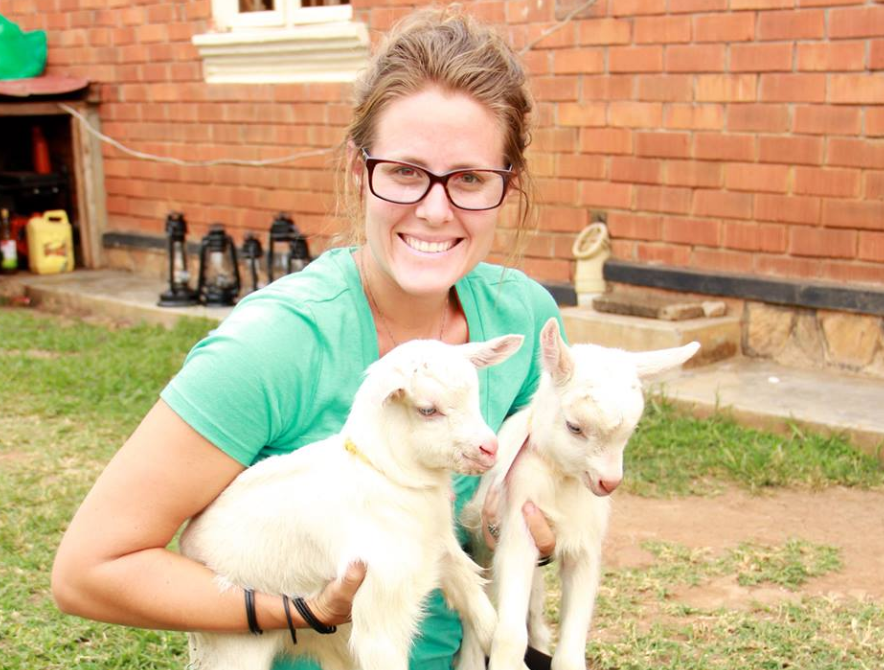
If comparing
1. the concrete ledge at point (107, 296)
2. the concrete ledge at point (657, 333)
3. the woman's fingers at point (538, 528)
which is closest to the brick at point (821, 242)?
the concrete ledge at point (657, 333)

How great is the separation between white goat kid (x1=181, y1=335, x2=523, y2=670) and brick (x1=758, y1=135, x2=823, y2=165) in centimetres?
473

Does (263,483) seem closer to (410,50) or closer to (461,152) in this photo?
(461,152)

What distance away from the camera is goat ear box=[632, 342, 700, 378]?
2.45 metres

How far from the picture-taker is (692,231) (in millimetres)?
7086

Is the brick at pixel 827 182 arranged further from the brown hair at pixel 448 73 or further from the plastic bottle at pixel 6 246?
the plastic bottle at pixel 6 246

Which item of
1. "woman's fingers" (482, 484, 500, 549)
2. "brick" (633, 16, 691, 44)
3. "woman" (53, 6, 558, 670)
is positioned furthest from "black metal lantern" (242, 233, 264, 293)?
"woman's fingers" (482, 484, 500, 549)

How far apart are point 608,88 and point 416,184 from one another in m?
5.21

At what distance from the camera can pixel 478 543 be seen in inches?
106

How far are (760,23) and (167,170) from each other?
603 cm

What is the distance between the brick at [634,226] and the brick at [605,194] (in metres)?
0.07

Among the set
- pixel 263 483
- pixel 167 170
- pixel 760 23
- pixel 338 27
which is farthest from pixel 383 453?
pixel 167 170

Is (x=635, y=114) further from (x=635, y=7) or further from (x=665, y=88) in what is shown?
(x=635, y=7)

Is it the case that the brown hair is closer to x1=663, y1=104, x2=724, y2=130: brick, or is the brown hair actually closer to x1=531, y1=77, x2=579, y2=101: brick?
x1=663, y1=104, x2=724, y2=130: brick

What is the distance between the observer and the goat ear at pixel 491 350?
2.25 meters
